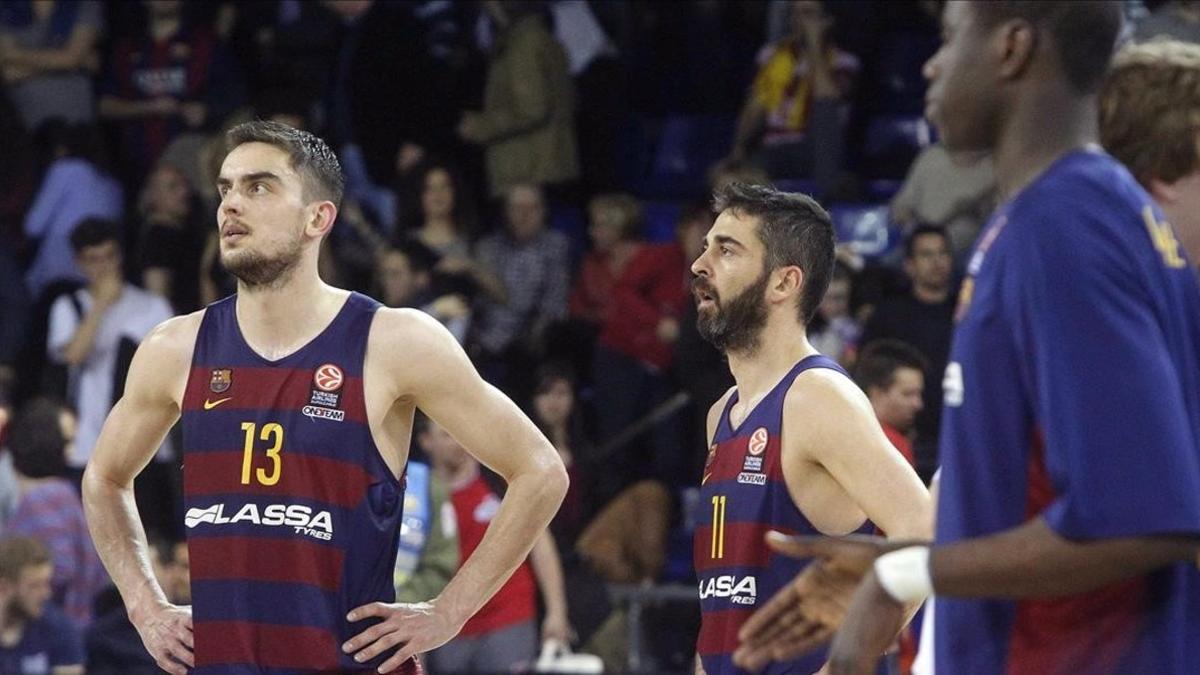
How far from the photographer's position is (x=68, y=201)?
13.5 metres

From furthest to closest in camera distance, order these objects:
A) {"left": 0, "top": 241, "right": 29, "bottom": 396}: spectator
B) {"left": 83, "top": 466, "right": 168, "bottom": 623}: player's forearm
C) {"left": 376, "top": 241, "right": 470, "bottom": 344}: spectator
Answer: {"left": 0, "top": 241, "right": 29, "bottom": 396}: spectator
{"left": 376, "top": 241, "right": 470, "bottom": 344}: spectator
{"left": 83, "top": 466, "right": 168, "bottom": 623}: player's forearm

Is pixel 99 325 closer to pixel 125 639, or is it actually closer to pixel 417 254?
pixel 417 254

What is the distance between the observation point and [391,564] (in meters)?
5.58

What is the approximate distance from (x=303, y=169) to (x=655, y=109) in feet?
30.8

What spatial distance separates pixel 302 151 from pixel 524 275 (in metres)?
7.01

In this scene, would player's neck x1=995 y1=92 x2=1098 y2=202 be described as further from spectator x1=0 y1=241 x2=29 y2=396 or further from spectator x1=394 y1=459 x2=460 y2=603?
spectator x1=0 y1=241 x2=29 y2=396

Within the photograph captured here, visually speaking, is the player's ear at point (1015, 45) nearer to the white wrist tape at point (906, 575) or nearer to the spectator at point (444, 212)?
the white wrist tape at point (906, 575)

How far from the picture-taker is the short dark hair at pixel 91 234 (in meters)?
12.4

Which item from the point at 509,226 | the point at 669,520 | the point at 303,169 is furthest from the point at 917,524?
the point at 509,226

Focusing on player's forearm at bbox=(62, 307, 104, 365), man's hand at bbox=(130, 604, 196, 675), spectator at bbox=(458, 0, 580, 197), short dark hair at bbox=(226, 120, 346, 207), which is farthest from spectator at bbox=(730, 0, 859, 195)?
man's hand at bbox=(130, 604, 196, 675)

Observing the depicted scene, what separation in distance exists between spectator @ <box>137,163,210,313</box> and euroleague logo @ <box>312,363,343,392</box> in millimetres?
7376

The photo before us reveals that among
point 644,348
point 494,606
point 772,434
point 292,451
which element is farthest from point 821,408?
point 644,348

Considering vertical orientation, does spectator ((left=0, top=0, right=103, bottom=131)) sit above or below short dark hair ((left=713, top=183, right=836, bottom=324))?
above

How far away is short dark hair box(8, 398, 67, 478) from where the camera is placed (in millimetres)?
11156
